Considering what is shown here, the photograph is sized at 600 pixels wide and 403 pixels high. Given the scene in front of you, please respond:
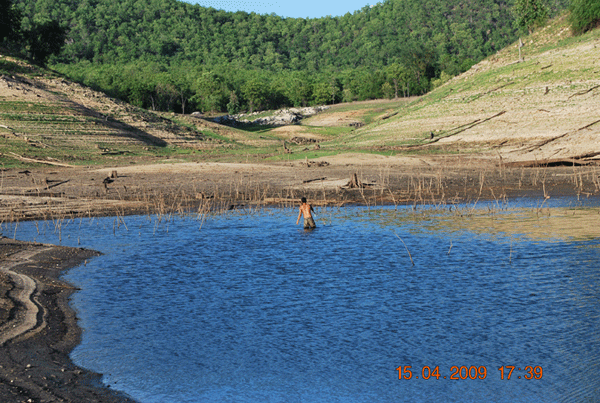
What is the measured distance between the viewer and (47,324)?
1120cm

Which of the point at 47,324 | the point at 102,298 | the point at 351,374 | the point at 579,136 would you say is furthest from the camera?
the point at 579,136

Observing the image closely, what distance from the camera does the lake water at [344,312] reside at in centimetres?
894

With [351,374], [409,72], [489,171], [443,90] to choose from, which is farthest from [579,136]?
[409,72]

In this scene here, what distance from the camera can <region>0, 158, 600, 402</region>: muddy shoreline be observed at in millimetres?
9172

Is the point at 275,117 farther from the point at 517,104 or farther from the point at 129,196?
the point at 129,196

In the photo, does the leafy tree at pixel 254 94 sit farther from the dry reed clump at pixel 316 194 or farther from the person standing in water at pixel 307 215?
the person standing in water at pixel 307 215

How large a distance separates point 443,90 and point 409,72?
76.7 m

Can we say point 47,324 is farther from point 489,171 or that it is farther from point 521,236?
point 489,171

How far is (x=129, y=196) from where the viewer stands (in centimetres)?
2944
